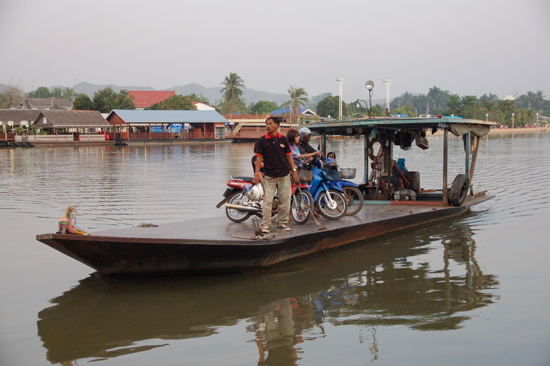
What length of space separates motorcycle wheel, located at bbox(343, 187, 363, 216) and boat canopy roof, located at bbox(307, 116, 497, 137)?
63.3 inches

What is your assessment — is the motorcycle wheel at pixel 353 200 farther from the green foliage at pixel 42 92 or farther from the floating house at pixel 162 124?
the green foliage at pixel 42 92

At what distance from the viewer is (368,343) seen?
17.6 feet

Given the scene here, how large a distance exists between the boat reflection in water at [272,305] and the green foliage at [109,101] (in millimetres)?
61954

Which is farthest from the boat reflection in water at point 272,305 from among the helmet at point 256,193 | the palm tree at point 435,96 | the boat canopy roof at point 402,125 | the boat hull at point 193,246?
the palm tree at point 435,96

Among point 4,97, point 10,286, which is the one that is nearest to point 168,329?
point 10,286

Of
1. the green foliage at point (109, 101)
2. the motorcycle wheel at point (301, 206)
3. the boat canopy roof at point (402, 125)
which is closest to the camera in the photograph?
the motorcycle wheel at point (301, 206)

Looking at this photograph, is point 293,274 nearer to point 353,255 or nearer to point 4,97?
Result: point 353,255

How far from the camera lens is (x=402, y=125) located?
11.2 meters

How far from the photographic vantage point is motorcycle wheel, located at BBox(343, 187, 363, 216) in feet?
32.1

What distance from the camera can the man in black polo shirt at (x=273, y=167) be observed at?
24.9ft

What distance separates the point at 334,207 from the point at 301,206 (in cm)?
69

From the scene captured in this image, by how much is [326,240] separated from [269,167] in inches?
61.4

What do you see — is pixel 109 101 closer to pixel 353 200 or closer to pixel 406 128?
pixel 406 128

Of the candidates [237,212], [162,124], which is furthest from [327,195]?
[162,124]
